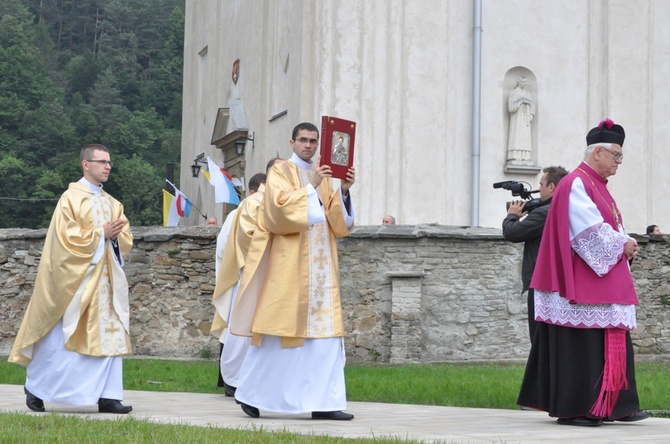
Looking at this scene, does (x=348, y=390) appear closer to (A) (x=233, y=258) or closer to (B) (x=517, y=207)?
(A) (x=233, y=258)

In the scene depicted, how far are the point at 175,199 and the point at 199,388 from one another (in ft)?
52.8

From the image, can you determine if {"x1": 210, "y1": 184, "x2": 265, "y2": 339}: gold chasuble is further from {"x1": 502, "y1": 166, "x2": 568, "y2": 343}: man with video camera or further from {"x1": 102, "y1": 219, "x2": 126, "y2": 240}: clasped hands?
{"x1": 502, "y1": 166, "x2": 568, "y2": 343}: man with video camera

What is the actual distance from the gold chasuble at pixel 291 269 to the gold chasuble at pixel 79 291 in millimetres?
1094

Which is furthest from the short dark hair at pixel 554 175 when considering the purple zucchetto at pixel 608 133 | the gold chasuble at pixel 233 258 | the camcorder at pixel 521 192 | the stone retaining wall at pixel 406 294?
the stone retaining wall at pixel 406 294

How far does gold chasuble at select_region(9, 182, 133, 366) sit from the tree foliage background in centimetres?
4865

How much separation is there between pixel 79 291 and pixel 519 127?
14372mm

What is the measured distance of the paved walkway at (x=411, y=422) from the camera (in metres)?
7.09

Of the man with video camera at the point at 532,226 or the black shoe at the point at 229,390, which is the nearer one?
the man with video camera at the point at 532,226

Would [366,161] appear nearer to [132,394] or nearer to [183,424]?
[132,394]

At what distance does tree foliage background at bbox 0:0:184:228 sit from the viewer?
59.6m

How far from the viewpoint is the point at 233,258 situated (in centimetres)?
1126

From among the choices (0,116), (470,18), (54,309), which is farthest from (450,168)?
(0,116)

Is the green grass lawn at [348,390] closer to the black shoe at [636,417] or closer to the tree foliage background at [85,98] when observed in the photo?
the black shoe at [636,417]

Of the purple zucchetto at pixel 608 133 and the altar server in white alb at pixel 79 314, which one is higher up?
the purple zucchetto at pixel 608 133
